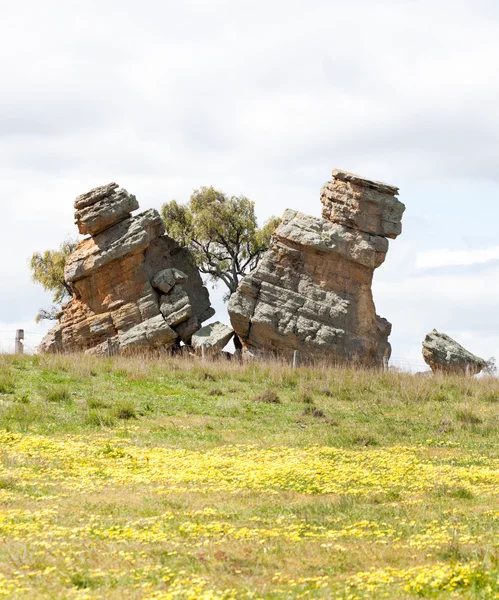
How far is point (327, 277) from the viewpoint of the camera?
44719mm

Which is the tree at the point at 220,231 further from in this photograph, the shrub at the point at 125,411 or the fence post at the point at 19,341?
the shrub at the point at 125,411

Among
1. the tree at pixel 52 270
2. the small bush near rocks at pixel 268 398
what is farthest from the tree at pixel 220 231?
the small bush near rocks at pixel 268 398

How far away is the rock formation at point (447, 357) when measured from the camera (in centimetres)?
4412

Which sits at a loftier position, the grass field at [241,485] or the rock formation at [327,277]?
the rock formation at [327,277]

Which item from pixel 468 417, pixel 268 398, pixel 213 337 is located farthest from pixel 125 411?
pixel 213 337

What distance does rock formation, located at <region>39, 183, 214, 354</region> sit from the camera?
146ft

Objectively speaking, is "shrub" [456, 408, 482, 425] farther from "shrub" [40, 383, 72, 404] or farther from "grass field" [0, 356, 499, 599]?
"shrub" [40, 383, 72, 404]

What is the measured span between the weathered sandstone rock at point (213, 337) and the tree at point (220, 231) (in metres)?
18.1

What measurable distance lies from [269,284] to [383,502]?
29.5 metres

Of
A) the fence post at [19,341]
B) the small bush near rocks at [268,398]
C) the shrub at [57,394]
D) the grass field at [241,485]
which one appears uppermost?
the fence post at [19,341]

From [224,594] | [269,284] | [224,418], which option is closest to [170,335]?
[269,284]

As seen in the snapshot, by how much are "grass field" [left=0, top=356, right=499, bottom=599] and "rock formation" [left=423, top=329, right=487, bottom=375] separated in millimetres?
10536

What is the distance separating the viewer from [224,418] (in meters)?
25.6

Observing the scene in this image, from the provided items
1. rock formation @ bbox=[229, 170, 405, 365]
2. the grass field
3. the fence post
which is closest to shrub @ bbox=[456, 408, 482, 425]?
the grass field
